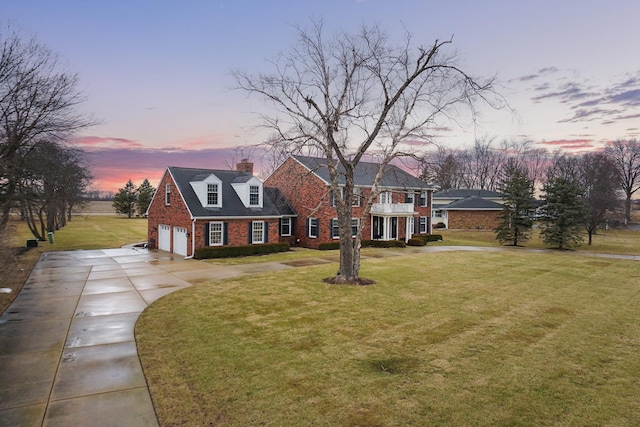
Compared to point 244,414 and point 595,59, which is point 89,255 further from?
point 595,59

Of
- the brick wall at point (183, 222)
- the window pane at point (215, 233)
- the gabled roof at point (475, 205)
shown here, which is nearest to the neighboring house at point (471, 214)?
the gabled roof at point (475, 205)

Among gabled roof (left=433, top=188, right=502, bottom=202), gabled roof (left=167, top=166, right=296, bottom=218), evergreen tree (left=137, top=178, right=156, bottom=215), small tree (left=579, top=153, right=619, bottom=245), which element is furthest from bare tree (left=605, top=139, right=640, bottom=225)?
evergreen tree (left=137, top=178, right=156, bottom=215)

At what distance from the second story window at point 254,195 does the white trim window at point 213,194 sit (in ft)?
8.49

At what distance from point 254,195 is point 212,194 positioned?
333cm

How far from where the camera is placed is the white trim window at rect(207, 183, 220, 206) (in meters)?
25.7

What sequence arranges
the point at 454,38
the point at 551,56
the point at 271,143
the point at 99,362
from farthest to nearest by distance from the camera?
the point at 551,56, the point at 271,143, the point at 454,38, the point at 99,362

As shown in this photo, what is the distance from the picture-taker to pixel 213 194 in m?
26.0

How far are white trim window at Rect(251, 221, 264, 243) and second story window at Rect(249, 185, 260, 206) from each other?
5.43 feet

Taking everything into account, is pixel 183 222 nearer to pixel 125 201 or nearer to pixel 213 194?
pixel 213 194

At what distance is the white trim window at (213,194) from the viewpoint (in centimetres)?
2567

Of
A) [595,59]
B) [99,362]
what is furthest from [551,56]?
[99,362]

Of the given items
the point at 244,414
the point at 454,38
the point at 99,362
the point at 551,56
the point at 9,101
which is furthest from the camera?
the point at 551,56

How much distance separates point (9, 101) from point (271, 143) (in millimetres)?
13070

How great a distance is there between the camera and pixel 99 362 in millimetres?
7965
